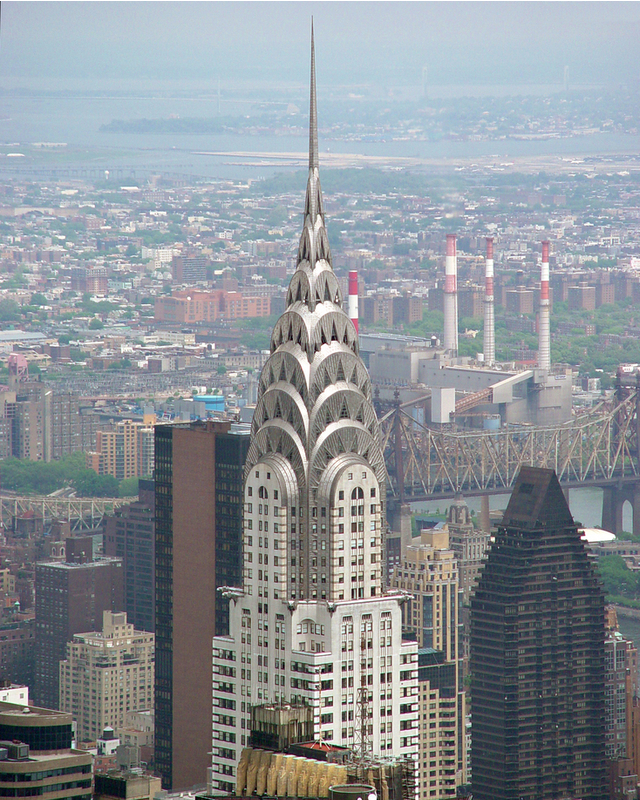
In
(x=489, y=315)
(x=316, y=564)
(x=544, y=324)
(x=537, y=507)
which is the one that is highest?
(x=316, y=564)

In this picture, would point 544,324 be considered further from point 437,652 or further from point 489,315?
point 437,652

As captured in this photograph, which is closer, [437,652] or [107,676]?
[437,652]

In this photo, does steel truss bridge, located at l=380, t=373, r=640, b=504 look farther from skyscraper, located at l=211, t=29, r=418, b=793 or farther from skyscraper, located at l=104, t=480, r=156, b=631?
skyscraper, located at l=211, t=29, r=418, b=793

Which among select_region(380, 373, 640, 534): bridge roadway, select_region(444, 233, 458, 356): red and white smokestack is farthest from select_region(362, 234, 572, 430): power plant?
select_region(380, 373, 640, 534): bridge roadway

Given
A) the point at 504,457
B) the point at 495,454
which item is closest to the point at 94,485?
the point at 495,454

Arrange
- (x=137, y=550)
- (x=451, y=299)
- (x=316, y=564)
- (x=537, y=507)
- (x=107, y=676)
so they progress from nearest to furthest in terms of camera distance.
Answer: (x=316, y=564) < (x=537, y=507) < (x=107, y=676) < (x=137, y=550) < (x=451, y=299)

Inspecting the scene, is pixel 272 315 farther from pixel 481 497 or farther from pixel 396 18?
pixel 481 497

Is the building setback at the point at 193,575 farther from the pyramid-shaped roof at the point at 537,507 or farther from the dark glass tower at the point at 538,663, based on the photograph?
the pyramid-shaped roof at the point at 537,507
